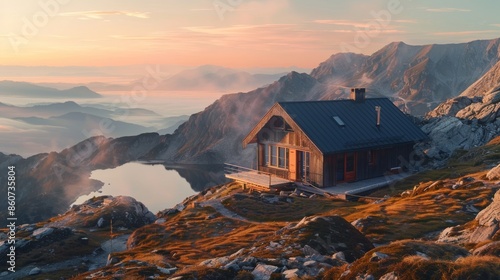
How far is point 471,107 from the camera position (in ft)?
205

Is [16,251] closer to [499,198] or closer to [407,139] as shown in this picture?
[499,198]

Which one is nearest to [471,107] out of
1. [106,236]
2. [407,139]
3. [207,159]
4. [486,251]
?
[407,139]

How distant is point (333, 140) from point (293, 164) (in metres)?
4.82

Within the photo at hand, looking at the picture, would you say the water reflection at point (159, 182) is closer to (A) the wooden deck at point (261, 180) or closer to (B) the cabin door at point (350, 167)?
(A) the wooden deck at point (261, 180)

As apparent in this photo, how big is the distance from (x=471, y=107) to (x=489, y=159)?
79.1 ft

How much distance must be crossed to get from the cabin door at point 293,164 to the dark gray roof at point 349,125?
11.1 feet

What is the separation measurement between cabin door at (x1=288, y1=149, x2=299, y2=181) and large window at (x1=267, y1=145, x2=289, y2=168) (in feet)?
2.58

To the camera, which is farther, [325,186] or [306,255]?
[325,186]

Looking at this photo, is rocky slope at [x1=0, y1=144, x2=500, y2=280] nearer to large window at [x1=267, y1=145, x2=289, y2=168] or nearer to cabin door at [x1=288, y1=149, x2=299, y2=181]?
cabin door at [x1=288, y1=149, x2=299, y2=181]

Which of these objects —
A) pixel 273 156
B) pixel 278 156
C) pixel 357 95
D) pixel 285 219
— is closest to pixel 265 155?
pixel 273 156

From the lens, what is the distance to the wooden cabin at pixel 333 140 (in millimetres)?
40156

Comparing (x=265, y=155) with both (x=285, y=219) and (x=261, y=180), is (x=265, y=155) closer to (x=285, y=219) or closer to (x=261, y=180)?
(x=261, y=180)

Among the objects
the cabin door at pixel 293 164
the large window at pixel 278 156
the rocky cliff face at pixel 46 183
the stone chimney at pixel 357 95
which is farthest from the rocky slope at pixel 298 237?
the rocky cliff face at pixel 46 183

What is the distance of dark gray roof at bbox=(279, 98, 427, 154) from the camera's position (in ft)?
132
